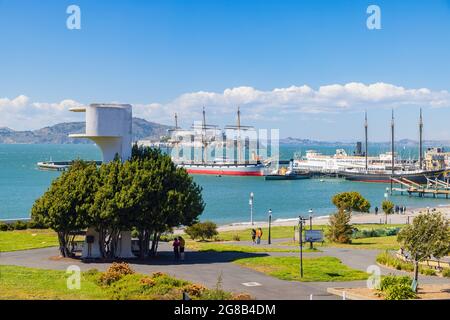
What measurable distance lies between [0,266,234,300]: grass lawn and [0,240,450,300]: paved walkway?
215 centimetres

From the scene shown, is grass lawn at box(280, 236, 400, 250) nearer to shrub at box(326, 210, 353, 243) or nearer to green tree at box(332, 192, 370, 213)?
shrub at box(326, 210, 353, 243)

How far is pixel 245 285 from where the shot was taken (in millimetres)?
22469

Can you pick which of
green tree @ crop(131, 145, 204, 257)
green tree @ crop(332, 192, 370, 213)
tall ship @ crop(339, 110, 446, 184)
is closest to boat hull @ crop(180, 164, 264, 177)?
tall ship @ crop(339, 110, 446, 184)

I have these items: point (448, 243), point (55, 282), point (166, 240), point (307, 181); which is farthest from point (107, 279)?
point (307, 181)

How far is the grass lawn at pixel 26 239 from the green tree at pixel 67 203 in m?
4.78

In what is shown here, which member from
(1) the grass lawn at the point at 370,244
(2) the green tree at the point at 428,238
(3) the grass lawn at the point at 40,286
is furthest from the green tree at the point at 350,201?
(3) the grass lawn at the point at 40,286

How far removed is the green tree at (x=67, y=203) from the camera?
2800 cm

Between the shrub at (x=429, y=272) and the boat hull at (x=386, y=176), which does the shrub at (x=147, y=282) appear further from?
the boat hull at (x=386, y=176)

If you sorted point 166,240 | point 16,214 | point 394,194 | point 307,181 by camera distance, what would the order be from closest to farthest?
point 166,240 → point 16,214 → point 394,194 → point 307,181

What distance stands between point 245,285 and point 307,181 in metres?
141

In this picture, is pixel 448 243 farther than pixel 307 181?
No

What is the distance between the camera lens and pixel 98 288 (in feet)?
69.1

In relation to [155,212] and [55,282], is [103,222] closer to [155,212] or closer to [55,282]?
[155,212]
